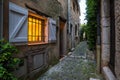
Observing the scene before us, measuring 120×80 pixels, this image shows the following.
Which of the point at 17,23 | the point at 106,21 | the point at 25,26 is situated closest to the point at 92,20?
the point at 106,21

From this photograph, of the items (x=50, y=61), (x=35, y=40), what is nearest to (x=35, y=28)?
(x=35, y=40)

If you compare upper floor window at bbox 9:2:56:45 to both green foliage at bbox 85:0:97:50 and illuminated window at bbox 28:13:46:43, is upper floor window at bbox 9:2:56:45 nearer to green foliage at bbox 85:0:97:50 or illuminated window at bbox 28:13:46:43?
illuminated window at bbox 28:13:46:43

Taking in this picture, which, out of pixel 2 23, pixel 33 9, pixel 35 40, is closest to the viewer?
pixel 2 23

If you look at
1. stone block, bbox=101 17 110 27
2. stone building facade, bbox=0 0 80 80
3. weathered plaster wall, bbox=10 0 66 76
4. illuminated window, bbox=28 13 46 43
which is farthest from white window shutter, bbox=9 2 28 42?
stone block, bbox=101 17 110 27

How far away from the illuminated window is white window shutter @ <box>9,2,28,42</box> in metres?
1.14

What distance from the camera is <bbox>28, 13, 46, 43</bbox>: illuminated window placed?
650 cm

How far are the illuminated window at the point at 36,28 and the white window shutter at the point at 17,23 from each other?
3.75 feet

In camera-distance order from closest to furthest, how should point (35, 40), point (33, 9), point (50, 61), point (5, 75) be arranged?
1. point (5, 75)
2. point (33, 9)
3. point (35, 40)
4. point (50, 61)

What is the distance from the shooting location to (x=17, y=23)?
4.81 meters

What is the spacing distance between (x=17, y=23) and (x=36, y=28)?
2306mm

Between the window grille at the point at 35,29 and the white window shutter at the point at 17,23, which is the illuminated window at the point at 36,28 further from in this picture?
the white window shutter at the point at 17,23

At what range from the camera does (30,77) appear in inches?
238

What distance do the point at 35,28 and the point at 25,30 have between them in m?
1.65

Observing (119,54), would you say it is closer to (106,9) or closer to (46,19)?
(106,9)
